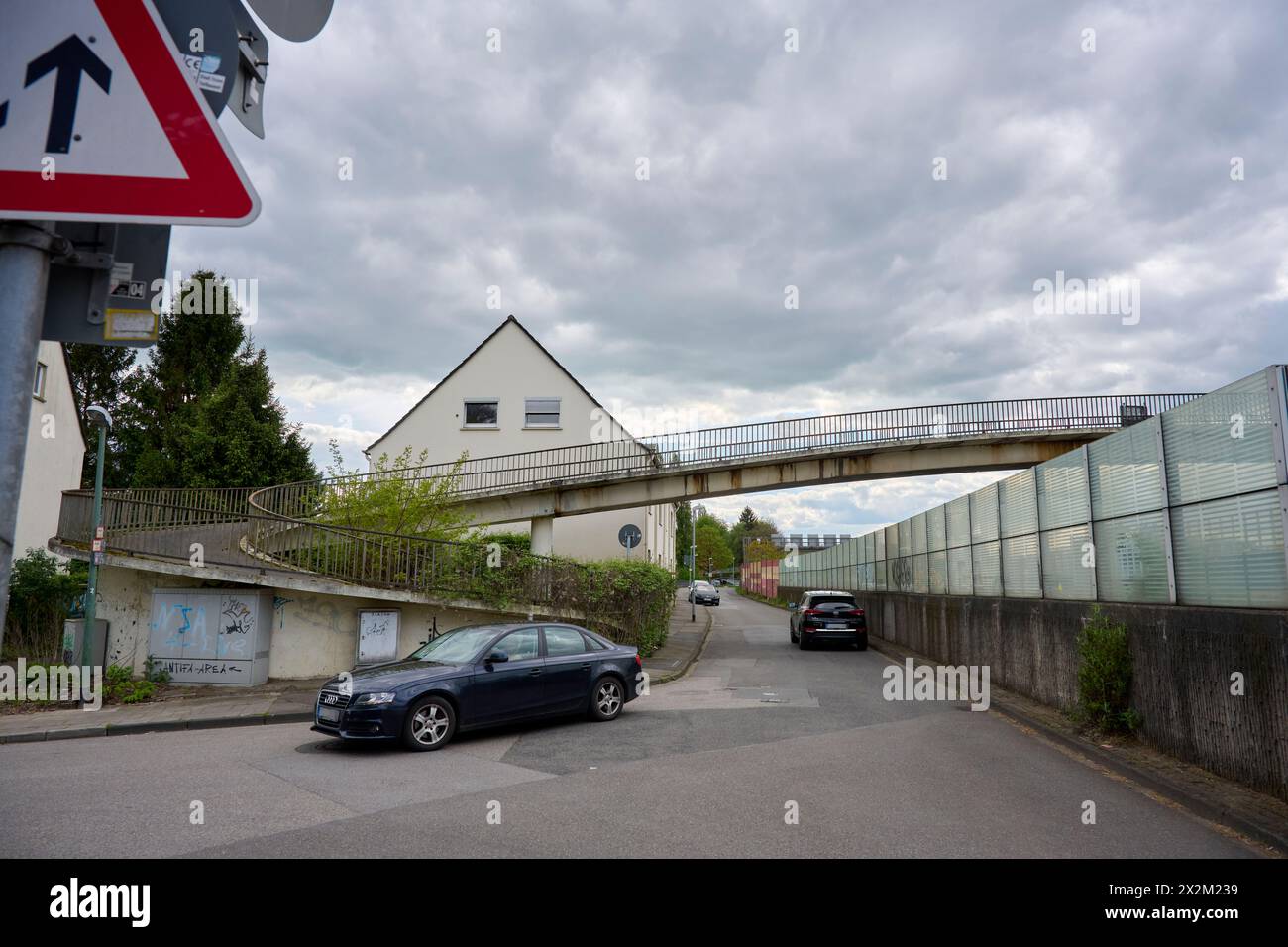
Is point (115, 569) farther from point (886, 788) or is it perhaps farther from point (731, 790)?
point (886, 788)

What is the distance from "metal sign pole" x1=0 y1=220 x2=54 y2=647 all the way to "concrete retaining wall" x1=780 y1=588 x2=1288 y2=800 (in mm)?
8131

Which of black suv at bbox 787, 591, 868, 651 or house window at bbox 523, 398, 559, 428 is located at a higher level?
house window at bbox 523, 398, 559, 428

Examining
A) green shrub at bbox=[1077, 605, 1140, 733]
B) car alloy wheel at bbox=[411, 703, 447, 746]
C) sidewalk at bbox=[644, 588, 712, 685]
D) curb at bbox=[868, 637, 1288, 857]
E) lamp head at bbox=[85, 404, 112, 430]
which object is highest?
lamp head at bbox=[85, 404, 112, 430]

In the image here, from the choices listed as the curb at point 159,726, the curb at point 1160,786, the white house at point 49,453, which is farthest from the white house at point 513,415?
the curb at point 1160,786

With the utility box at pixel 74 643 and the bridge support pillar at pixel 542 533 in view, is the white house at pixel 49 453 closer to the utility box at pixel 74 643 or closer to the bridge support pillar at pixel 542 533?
the utility box at pixel 74 643

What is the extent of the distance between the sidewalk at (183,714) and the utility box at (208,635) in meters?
0.34

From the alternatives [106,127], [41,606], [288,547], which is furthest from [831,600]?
[106,127]

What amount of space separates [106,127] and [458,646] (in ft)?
32.5

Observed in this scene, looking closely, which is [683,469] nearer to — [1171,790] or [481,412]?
[481,412]

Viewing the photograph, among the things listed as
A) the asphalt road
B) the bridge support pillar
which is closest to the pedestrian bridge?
the bridge support pillar

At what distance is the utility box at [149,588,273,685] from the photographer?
14.7 m

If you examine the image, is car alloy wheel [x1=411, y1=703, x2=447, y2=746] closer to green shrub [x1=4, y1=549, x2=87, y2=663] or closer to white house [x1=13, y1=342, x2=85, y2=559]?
green shrub [x1=4, y1=549, x2=87, y2=663]
